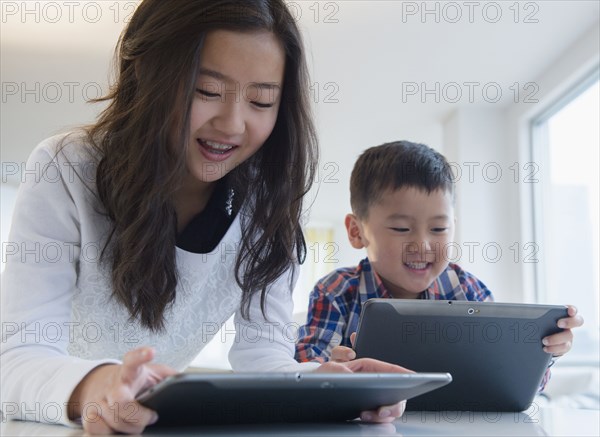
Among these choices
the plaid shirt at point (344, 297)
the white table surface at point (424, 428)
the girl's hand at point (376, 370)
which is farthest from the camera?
the plaid shirt at point (344, 297)

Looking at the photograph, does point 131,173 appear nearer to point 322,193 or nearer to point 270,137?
point 270,137

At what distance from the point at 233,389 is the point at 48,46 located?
13.9 feet

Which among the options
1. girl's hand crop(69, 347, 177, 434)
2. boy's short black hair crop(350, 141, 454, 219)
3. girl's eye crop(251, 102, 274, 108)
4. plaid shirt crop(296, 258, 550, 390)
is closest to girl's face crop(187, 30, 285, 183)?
girl's eye crop(251, 102, 274, 108)

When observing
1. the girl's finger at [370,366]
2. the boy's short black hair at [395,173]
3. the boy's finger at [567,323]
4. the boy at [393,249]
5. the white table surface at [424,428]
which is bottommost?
the white table surface at [424,428]

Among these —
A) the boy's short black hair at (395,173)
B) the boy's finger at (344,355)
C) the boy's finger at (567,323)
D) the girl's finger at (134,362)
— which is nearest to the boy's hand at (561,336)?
the boy's finger at (567,323)

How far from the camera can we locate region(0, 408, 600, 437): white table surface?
733 millimetres

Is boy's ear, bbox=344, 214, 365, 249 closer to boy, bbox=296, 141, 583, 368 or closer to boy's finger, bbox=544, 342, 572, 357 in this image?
boy, bbox=296, 141, 583, 368

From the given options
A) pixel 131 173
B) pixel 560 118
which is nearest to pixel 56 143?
pixel 131 173

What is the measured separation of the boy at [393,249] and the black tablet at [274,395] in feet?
2.28

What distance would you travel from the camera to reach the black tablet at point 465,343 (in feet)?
3.22

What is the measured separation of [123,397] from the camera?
673mm

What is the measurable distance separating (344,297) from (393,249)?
0.15m

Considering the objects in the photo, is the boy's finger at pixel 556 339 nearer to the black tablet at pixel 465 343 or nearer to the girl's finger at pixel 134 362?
the black tablet at pixel 465 343

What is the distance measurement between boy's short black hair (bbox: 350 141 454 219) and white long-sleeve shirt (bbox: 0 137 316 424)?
0.60 metres
